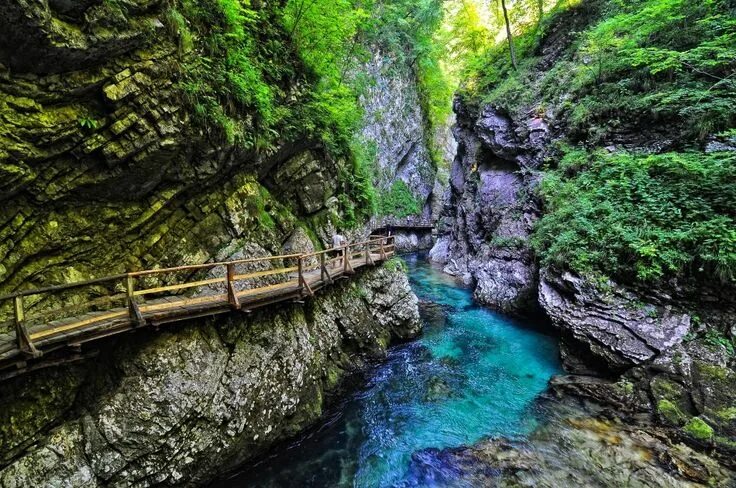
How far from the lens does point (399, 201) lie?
4081 centimetres

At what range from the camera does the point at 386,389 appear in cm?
1114

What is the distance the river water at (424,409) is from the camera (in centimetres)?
789

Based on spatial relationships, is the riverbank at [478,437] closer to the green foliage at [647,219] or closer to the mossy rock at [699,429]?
the mossy rock at [699,429]

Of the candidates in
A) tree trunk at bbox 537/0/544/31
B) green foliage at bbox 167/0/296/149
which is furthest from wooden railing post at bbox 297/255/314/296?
tree trunk at bbox 537/0/544/31

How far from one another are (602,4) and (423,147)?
83.7ft

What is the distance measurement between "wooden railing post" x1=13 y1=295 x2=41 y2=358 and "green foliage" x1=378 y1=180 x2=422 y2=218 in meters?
34.6

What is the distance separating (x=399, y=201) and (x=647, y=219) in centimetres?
2996


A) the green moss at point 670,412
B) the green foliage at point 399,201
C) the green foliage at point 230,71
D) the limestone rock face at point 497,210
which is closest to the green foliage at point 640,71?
the limestone rock face at point 497,210

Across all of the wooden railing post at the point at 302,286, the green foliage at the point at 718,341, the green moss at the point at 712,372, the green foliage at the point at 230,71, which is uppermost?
the green foliage at the point at 230,71

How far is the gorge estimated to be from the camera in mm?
5883

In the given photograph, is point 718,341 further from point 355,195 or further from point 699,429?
point 355,195

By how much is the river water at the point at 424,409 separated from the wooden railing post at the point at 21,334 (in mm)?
4565

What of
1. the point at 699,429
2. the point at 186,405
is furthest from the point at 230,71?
the point at 699,429

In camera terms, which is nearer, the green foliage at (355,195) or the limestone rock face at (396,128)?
the green foliage at (355,195)
